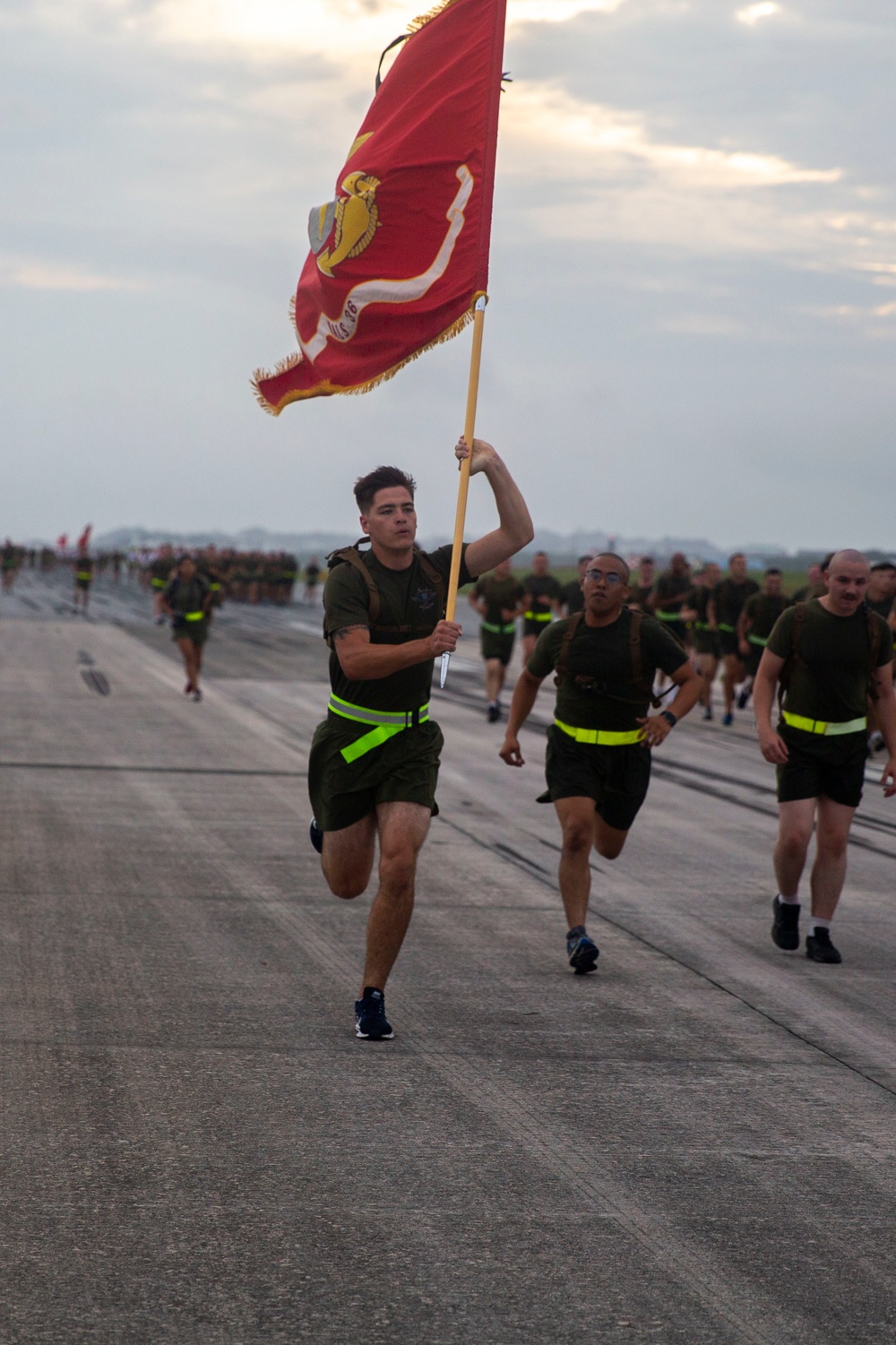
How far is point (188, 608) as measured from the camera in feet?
A: 66.3

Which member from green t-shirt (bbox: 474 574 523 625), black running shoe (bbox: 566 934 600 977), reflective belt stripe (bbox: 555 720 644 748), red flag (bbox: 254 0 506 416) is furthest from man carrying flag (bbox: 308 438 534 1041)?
green t-shirt (bbox: 474 574 523 625)

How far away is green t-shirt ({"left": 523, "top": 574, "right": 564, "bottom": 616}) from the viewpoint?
2022cm

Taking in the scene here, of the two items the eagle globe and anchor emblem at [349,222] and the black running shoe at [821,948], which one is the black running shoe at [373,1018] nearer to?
the black running shoe at [821,948]

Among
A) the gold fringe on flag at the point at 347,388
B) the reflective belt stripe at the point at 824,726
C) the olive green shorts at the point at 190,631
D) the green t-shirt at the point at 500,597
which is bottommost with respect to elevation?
the olive green shorts at the point at 190,631

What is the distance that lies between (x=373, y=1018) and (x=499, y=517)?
1.95 meters

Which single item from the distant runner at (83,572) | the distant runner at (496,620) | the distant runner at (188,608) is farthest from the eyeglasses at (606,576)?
the distant runner at (83,572)

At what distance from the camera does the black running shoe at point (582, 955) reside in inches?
276

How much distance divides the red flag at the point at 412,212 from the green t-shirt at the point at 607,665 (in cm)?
152

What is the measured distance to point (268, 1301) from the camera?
364 cm

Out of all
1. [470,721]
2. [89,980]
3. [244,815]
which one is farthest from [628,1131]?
[470,721]

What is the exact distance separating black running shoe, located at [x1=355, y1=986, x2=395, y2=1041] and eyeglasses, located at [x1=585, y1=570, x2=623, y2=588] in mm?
2411

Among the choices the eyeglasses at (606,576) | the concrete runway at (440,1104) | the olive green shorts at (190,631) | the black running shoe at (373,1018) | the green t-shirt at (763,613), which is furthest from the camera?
the olive green shorts at (190,631)

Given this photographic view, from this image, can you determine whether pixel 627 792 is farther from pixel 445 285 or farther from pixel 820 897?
pixel 445 285

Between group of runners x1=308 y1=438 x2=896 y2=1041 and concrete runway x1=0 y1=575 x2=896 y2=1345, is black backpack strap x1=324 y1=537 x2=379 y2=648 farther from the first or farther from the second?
concrete runway x1=0 y1=575 x2=896 y2=1345
